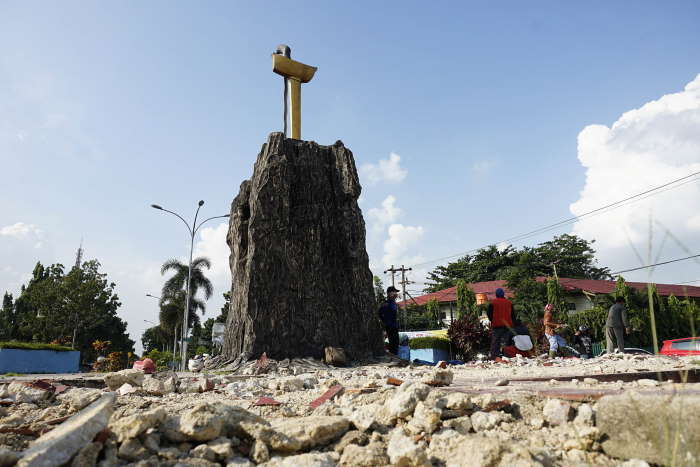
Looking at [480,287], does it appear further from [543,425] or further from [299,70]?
[543,425]

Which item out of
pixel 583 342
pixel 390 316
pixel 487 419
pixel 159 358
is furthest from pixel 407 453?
pixel 159 358

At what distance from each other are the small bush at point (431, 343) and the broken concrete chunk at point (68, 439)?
2074cm

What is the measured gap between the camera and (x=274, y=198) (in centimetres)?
1085

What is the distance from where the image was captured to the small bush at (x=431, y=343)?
2258cm

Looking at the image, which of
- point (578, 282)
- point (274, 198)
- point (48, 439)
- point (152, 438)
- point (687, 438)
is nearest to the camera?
point (687, 438)

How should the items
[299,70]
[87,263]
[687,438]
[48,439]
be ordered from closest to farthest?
[687,438] < [48,439] < [299,70] < [87,263]

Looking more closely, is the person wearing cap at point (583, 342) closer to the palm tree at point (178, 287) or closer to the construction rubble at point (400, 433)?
the construction rubble at point (400, 433)

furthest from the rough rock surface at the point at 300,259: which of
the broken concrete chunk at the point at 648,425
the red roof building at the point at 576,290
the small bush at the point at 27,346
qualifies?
the red roof building at the point at 576,290

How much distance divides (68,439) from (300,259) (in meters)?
8.17

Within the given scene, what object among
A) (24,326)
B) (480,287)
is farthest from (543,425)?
(24,326)

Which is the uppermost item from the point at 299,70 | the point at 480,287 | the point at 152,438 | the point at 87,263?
the point at 299,70

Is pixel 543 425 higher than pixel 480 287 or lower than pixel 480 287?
lower

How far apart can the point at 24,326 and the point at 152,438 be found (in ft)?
158

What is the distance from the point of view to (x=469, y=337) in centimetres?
2089
